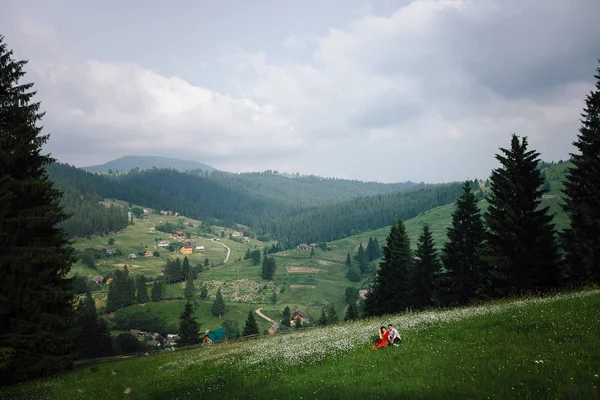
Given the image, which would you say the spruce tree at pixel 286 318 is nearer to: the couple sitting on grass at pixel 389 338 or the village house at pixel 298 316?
the village house at pixel 298 316

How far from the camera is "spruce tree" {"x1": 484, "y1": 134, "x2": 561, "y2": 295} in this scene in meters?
32.5

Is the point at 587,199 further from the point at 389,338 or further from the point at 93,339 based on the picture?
the point at 93,339

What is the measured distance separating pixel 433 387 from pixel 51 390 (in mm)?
19685

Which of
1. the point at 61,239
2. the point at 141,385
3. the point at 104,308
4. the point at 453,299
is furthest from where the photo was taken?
the point at 104,308

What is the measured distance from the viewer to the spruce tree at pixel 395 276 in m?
56.2

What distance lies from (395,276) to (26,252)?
5012 centimetres

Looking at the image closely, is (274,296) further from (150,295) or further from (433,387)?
(433,387)

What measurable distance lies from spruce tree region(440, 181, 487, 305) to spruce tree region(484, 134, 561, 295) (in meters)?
10.6

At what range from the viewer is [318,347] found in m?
19.6

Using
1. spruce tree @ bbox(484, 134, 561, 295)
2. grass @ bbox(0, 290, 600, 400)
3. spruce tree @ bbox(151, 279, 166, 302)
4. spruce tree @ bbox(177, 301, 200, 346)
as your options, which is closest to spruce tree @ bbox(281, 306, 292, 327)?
spruce tree @ bbox(151, 279, 166, 302)

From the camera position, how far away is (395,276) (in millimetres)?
57625

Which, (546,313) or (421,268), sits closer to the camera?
(546,313)

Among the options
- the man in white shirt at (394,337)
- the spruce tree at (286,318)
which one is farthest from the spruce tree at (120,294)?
the man in white shirt at (394,337)

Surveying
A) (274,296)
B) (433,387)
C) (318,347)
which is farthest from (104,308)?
(433,387)
